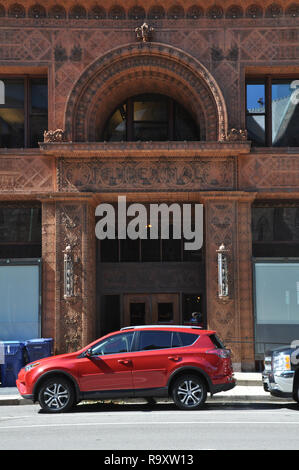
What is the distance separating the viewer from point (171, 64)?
1856cm

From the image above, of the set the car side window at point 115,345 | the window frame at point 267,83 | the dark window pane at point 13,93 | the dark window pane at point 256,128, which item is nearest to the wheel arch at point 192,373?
the car side window at point 115,345

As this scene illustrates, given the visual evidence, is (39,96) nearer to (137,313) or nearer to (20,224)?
(20,224)

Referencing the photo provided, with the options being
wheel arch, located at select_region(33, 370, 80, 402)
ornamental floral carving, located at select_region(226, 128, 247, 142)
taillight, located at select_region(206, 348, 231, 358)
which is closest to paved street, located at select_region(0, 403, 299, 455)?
wheel arch, located at select_region(33, 370, 80, 402)

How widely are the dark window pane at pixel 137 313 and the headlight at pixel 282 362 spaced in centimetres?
775

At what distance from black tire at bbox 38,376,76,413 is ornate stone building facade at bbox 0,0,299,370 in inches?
237

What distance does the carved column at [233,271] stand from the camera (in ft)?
57.9

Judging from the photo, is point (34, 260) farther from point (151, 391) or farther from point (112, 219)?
point (151, 391)

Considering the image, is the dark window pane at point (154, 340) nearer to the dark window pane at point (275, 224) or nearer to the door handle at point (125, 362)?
the door handle at point (125, 362)

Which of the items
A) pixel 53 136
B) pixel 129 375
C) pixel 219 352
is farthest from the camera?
pixel 53 136

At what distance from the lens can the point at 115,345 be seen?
38.9ft

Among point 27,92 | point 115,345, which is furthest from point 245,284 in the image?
point 27,92

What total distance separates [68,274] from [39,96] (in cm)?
594

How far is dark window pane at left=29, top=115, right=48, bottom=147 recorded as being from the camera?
18.9m
